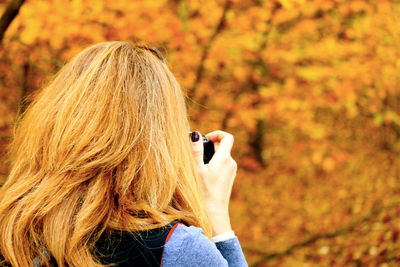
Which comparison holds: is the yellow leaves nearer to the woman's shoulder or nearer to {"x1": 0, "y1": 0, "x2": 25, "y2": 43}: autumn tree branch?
→ {"x1": 0, "y1": 0, "x2": 25, "y2": 43}: autumn tree branch

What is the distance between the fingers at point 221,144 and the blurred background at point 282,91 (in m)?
0.94

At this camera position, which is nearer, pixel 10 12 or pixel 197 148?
pixel 197 148

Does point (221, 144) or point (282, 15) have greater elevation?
point (282, 15)

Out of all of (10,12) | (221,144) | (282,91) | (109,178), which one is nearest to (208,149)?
(221,144)

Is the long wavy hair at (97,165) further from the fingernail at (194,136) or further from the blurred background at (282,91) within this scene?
the blurred background at (282,91)

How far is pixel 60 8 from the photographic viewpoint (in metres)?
3.44

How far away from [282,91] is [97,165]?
5.13 m

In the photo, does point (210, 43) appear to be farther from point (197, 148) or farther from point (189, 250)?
point (189, 250)

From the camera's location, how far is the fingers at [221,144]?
1.62 metres

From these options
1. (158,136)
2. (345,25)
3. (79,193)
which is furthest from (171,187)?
(345,25)

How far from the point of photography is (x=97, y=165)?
4.03 ft

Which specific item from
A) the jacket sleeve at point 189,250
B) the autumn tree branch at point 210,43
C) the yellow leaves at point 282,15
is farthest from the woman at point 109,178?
the yellow leaves at point 282,15

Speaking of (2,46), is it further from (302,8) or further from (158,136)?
(302,8)

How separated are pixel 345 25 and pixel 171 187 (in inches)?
204
